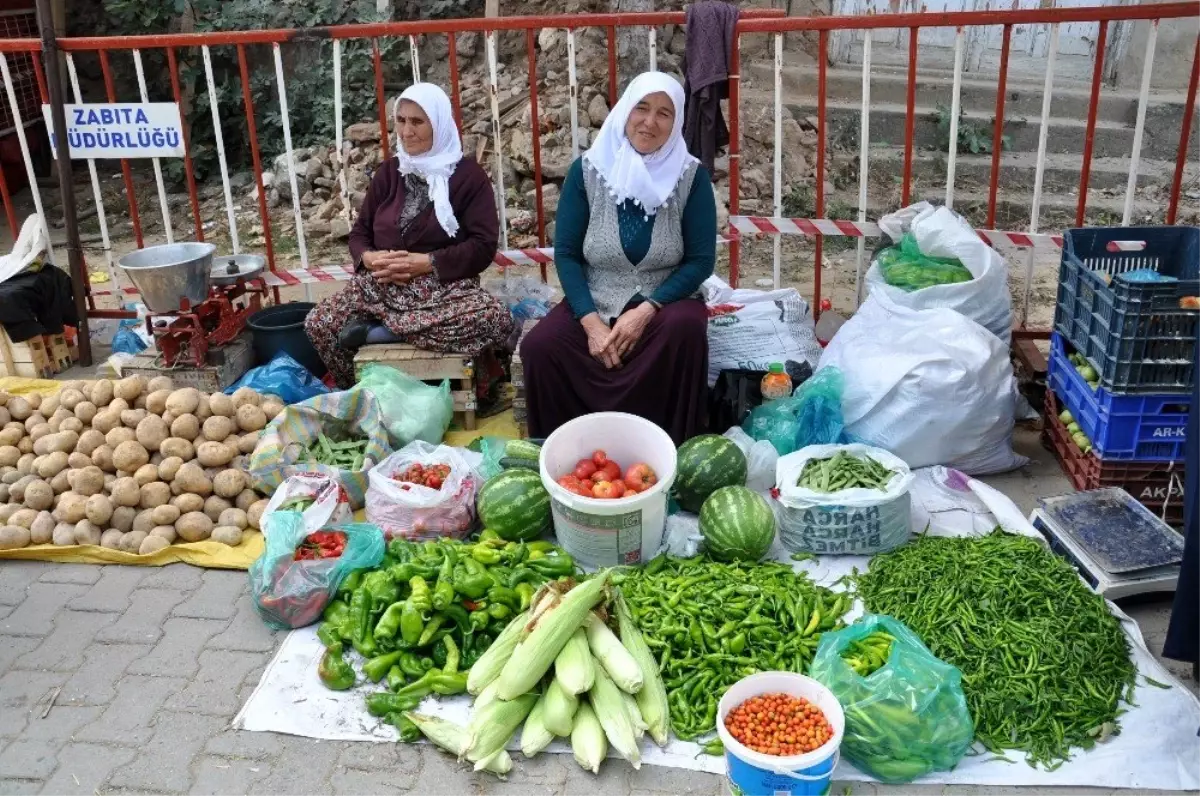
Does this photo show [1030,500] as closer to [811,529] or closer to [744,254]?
[811,529]

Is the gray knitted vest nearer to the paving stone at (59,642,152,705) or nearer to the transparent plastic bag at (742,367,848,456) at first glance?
the transparent plastic bag at (742,367,848,456)

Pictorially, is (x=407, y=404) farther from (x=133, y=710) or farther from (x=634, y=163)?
(x=133, y=710)

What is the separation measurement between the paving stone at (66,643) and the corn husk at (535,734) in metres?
1.67

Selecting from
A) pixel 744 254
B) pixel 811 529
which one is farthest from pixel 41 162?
pixel 811 529

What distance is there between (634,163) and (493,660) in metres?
2.32

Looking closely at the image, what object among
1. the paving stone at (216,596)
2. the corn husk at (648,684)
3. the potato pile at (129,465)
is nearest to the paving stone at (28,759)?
the paving stone at (216,596)

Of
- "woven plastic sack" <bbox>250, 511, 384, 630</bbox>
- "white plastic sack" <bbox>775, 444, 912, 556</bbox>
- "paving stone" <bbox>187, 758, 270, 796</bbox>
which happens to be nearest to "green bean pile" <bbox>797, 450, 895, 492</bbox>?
"white plastic sack" <bbox>775, 444, 912, 556</bbox>

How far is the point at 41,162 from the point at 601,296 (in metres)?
8.81

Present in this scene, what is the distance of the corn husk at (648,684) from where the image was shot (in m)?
2.93

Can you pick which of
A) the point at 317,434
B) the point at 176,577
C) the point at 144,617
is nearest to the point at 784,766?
the point at 144,617

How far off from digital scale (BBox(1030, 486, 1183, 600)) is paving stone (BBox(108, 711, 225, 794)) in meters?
3.01

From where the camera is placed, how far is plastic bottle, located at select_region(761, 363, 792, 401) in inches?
178

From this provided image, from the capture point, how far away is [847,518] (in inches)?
146

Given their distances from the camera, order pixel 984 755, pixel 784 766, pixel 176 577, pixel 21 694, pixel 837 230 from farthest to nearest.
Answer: pixel 837 230 → pixel 176 577 → pixel 21 694 → pixel 984 755 → pixel 784 766
